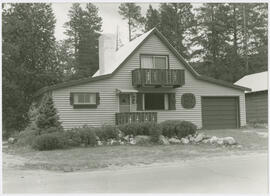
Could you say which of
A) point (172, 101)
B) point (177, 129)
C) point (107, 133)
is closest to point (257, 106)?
point (172, 101)

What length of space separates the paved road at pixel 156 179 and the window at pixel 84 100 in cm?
1275

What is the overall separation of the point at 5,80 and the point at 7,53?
2.08m

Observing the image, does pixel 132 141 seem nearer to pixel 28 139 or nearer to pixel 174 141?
pixel 174 141

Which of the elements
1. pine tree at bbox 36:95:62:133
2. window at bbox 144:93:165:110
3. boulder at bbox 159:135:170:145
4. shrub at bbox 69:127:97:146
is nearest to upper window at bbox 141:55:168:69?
window at bbox 144:93:165:110

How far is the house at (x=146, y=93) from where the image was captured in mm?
24438

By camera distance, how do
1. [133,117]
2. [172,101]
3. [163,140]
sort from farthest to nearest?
[172,101], [133,117], [163,140]

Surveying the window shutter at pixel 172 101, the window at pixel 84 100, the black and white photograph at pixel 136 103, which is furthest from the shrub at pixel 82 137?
the window shutter at pixel 172 101

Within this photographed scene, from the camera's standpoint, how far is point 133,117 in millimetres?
24500

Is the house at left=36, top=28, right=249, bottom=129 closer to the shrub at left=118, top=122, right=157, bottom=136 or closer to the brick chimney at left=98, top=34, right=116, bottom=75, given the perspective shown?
the brick chimney at left=98, top=34, right=116, bottom=75

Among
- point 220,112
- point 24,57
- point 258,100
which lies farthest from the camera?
point 258,100

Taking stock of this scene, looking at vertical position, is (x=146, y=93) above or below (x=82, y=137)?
above

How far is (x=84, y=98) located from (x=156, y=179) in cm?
1572

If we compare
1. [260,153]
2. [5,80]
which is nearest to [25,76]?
[5,80]

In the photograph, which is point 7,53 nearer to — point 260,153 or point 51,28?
point 51,28
